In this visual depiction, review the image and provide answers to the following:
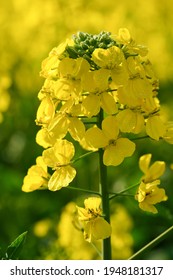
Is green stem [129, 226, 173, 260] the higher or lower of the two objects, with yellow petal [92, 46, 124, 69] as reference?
lower

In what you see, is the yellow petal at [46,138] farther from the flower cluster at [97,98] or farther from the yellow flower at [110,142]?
the yellow flower at [110,142]

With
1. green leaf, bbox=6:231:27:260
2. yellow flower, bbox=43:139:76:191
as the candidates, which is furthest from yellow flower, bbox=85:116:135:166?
green leaf, bbox=6:231:27:260

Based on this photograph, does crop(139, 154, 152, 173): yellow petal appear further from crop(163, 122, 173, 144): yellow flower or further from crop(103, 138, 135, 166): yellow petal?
crop(103, 138, 135, 166): yellow petal

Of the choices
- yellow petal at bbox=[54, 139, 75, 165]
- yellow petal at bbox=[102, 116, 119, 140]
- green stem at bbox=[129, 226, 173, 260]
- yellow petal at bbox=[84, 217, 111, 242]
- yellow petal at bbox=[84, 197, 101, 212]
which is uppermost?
yellow petal at bbox=[102, 116, 119, 140]

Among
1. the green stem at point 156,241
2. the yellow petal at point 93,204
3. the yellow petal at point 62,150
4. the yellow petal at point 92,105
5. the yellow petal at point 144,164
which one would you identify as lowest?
the green stem at point 156,241

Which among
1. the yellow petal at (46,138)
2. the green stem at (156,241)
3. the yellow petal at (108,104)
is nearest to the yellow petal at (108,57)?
the yellow petal at (108,104)

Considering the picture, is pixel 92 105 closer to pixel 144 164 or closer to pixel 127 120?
pixel 127 120

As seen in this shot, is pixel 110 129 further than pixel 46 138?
No

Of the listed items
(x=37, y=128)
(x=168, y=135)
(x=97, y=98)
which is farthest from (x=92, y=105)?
(x=37, y=128)
